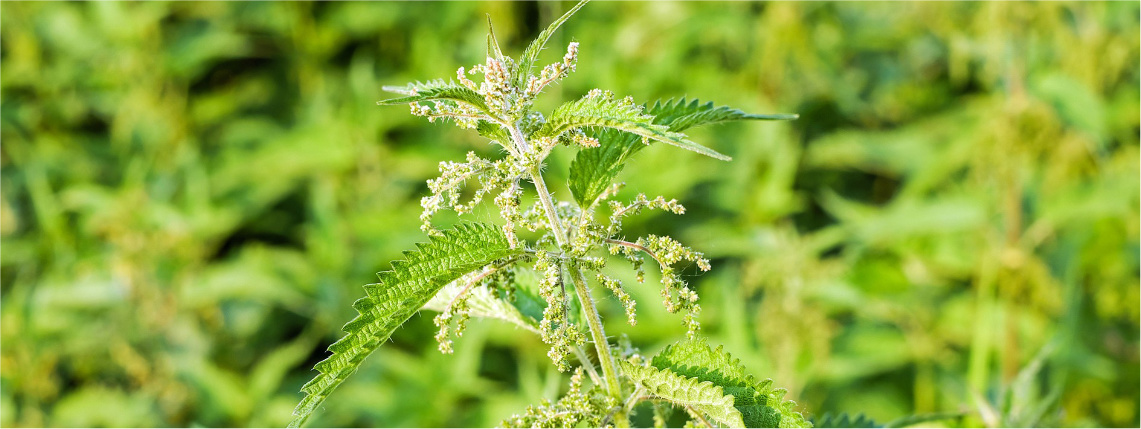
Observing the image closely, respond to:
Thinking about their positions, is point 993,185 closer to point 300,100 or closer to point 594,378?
point 594,378

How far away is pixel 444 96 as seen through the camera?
1.07 m

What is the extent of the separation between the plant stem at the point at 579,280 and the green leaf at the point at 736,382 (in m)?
0.07

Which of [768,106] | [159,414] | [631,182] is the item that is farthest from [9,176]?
[768,106]

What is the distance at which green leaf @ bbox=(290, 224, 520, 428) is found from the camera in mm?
1038

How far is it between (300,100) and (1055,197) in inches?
146

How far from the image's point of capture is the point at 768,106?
167 inches

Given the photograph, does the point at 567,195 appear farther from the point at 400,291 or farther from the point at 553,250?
the point at 400,291

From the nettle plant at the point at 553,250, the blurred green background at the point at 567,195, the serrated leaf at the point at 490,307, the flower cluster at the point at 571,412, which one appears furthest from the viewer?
the blurred green background at the point at 567,195

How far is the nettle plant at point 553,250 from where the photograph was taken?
1.06m

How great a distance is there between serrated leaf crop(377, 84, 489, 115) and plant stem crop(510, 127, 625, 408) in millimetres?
54

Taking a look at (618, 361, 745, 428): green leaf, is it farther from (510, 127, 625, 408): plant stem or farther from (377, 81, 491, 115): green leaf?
(377, 81, 491, 115): green leaf

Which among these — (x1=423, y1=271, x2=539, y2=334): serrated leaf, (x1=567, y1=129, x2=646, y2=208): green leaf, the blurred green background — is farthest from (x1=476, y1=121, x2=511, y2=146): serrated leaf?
the blurred green background

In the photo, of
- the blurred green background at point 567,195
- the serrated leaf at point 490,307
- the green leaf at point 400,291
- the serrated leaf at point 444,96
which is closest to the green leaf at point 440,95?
the serrated leaf at point 444,96

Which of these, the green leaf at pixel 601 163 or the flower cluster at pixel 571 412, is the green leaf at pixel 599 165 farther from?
the flower cluster at pixel 571 412
